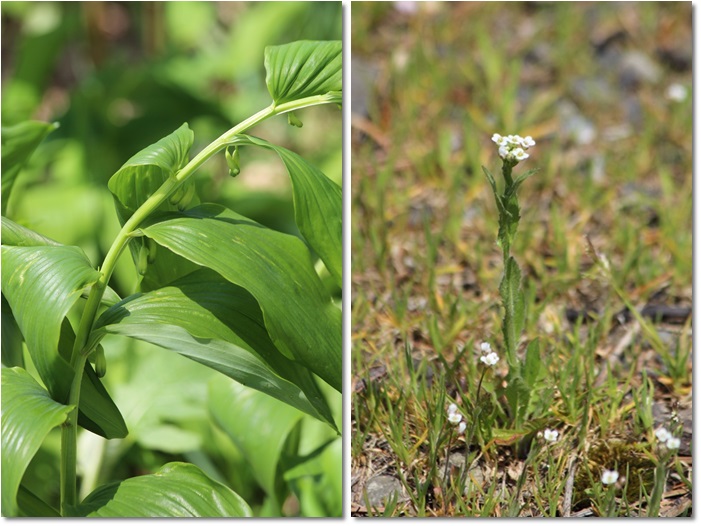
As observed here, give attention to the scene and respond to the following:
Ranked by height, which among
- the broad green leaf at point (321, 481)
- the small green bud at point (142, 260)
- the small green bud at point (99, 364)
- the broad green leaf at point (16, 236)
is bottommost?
the broad green leaf at point (321, 481)

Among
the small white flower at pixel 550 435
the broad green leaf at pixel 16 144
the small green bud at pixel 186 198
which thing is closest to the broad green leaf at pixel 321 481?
the small white flower at pixel 550 435

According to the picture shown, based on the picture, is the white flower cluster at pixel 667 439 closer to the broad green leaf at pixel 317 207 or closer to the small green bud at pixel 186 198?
the broad green leaf at pixel 317 207

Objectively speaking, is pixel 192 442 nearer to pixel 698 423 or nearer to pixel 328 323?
pixel 328 323

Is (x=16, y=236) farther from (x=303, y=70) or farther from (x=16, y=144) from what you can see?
(x=303, y=70)

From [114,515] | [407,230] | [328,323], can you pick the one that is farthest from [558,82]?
[114,515]

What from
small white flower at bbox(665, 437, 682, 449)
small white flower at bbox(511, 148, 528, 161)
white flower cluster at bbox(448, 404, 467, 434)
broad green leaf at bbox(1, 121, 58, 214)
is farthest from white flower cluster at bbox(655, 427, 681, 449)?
broad green leaf at bbox(1, 121, 58, 214)

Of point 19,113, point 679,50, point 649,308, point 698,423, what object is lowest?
point 698,423

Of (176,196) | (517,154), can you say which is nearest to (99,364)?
(176,196)
